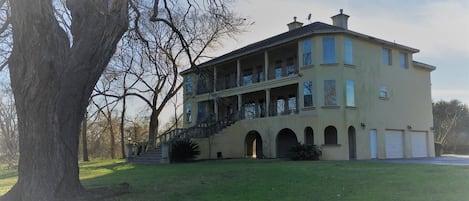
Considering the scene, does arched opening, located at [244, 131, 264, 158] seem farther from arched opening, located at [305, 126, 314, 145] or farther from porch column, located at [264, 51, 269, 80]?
arched opening, located at [305, 126, 314, 145]

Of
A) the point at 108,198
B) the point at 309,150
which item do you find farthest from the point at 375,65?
the point at 108,198

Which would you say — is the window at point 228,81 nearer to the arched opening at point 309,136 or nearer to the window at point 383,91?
the arched opening at point 309,136

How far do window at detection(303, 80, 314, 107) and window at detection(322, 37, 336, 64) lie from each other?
1.66 meters

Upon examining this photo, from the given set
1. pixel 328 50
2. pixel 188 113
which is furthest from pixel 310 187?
pixel 188 113

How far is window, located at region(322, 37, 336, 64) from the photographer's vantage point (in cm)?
2544

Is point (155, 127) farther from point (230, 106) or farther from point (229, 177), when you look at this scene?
point (229, 177)

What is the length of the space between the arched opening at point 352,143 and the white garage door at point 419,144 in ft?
20.3

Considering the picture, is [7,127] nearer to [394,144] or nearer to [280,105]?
[280,105]

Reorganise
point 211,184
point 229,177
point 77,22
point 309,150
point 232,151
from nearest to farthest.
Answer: point 77,22, point 211,184, point 229,177, point 309,150, point 232,151

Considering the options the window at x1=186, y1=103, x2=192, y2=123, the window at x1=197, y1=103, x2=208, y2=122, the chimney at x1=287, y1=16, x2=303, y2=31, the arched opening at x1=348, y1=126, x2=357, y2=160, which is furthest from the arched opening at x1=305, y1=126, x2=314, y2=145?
the window at x1=186, y1=103, x2=192, y2=123

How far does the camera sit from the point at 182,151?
25781 millimetres

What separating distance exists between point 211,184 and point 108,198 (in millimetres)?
3100

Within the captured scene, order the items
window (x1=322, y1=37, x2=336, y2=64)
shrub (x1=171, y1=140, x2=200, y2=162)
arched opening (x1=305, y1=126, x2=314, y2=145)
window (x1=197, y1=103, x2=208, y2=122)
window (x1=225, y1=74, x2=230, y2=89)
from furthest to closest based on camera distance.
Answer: window (x1=197, y1=103, x2=208, y2=122) < window (x1=225, y1=74, x2=230, y2=89) < arched opening (x1=305, y1=126, x2=314, y2=145) < shrub (x1=171, y1=140, x2=200, y2=162) < window (x1=322, y1=37, x2=336, y2=64)

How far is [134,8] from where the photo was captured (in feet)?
40.6
